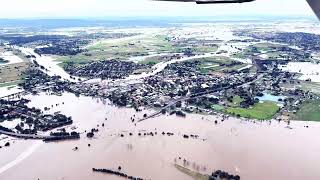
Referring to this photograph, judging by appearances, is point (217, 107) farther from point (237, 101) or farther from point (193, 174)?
point (193, 174)

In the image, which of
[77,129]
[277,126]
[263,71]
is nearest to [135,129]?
[77,129]

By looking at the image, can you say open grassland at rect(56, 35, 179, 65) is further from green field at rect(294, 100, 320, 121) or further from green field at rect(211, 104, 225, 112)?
green field at rect(294, 100, 320, 121)

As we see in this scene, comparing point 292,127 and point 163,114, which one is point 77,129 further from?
point 292,127

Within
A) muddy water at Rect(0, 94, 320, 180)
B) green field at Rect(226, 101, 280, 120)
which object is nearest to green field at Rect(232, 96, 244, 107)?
green field at Rect(226, 101, 280, 120)

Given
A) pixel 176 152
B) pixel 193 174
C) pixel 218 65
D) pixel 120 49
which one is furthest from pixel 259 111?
pixel 120 49

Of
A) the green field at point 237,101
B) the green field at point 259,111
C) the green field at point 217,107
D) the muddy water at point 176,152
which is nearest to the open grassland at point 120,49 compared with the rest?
the green field at point 237,101
